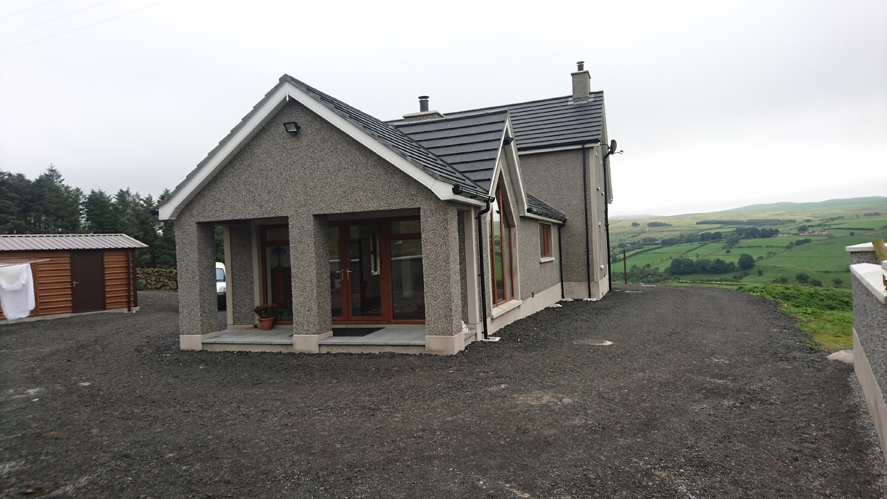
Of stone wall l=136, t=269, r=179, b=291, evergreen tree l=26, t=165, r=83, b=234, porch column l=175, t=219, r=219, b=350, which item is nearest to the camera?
porch column l=175, t=219, r=219, b=350

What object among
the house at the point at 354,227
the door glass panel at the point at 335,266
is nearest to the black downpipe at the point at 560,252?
the house at the point at 354,227

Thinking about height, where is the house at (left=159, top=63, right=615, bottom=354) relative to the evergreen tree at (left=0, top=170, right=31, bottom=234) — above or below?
below

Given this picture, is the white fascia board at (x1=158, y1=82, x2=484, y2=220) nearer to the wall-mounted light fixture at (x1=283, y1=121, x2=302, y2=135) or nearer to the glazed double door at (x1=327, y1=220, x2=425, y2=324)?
the wall-mounted light fixture at (x1=283, y1=121, x2=302, y2=135)

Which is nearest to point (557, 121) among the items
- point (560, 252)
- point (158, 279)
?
point (560, 252)

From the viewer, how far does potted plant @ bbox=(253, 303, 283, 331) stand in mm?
11172

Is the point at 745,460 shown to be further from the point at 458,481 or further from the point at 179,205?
the point at 179,205

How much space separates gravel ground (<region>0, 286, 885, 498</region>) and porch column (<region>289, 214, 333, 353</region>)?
0.45m

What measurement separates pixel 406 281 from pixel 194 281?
4.18m

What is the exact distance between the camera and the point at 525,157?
18.1 meters

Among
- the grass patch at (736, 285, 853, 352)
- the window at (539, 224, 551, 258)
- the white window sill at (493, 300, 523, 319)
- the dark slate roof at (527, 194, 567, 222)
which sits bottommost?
the grass patch at (736, 285, 853, 352)

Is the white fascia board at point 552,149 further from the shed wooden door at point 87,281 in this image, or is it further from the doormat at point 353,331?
the shed wooden door at point 87,281

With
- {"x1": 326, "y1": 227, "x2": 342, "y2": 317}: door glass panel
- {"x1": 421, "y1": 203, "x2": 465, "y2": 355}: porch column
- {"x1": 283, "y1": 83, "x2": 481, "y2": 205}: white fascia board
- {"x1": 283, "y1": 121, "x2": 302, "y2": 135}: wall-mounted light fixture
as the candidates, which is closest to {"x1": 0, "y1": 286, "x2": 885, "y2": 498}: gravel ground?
{"x1": 421, "y1": 203, "x2": 465, "y2": 355}: porch column

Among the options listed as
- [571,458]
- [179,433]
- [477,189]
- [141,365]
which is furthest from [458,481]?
[141,365]

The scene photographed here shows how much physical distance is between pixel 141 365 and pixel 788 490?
9.73m
